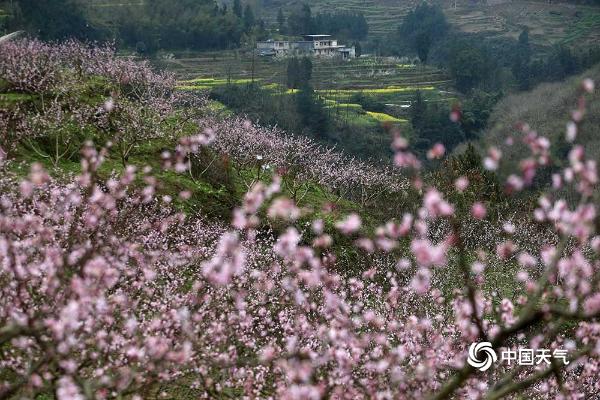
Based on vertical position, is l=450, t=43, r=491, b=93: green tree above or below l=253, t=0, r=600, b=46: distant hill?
below

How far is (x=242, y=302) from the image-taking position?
862 centimetres

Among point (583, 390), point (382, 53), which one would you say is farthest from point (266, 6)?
point (583, 390)

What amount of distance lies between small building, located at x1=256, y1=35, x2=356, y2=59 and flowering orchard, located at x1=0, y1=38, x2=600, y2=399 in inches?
2667

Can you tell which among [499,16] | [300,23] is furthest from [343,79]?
[499,16]

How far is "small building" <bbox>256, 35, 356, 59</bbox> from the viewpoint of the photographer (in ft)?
279

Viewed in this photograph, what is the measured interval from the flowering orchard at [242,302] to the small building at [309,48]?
67.7 metres

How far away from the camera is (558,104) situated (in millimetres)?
63469

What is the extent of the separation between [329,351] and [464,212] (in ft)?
66.8

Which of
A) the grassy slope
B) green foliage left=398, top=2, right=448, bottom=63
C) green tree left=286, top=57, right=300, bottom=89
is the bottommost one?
the grassy slope

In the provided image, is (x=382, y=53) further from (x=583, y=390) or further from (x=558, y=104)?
(x=583, y=390)

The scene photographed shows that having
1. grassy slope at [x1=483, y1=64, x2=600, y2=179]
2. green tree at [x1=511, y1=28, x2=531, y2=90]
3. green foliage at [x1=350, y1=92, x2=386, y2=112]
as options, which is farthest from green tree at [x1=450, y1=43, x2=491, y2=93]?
green foliage at [x1=350, y1=92, x2=386, y2=112]

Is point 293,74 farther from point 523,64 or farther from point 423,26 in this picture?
point 423,26

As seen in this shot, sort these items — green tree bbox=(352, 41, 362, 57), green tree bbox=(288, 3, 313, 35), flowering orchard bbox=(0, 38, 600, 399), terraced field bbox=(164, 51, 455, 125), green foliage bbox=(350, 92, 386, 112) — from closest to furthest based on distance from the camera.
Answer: flowering orchard bbox=(0, 38, 600, 399) < terraced field bbox=(164, 51, 455, 125) < green foliage bbox=(350, 92, 386, 112) < green tree bbox=(288, 3, 313, 35) < green tree bbox=(352, 41, 362, 57)

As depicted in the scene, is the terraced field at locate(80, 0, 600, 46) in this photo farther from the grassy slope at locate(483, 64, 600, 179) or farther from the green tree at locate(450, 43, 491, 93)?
the grassy slope at locate(483, 64, 600, 179)
